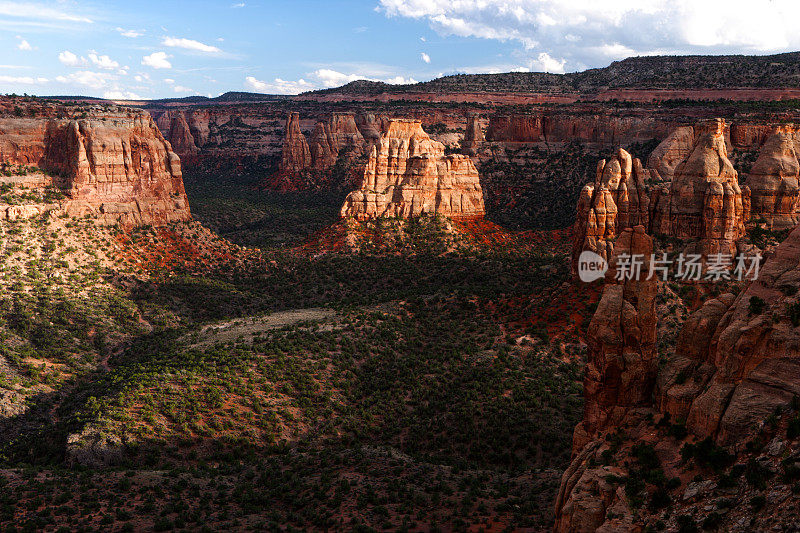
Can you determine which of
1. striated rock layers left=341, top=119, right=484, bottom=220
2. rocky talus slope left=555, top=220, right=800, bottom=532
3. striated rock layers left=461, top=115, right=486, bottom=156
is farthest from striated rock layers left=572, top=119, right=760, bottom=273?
striated rock layers left=461, top=115, right=486, bottom=156

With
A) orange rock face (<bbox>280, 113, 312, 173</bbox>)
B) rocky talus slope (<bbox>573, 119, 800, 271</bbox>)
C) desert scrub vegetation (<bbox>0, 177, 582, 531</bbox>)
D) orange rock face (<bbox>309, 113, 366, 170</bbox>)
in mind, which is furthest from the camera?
orange rock face (<bbox>280, 113, 312, 173</bbox>)

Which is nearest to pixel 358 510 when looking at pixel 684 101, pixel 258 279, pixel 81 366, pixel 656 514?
A: pixel 656 514

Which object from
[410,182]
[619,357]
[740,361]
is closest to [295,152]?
[410,182]

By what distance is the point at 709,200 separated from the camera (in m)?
54.5

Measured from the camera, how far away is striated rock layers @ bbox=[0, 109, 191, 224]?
79.8 metres

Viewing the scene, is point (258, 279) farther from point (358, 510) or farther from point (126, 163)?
point (358, 510)

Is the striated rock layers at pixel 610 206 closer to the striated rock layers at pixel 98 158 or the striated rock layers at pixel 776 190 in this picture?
the striated rock layers at pixel 776 190

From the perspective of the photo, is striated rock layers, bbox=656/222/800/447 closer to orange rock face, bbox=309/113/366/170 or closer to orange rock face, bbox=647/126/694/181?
orange rock face, bbox=647/126/694/181

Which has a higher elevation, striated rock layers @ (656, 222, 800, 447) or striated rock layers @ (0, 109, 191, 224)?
striated rock layers @ (0, 109, 191, 224)

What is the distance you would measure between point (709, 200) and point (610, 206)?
814 cm

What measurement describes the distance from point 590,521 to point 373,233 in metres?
77.4

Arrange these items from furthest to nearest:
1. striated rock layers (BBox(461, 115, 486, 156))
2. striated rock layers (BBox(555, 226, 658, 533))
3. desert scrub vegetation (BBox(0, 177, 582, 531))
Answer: striated rock layers (BBox(461, 115, 486, 156)) < desert scrub vegetation (BBox(0, 177, 582, 531)) < striated rock layers (BBox(555, 226, 658, 533))

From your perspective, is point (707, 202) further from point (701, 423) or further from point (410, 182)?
point (410, 182)

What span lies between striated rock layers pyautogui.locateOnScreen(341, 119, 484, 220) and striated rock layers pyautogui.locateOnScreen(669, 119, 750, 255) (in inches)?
1761
